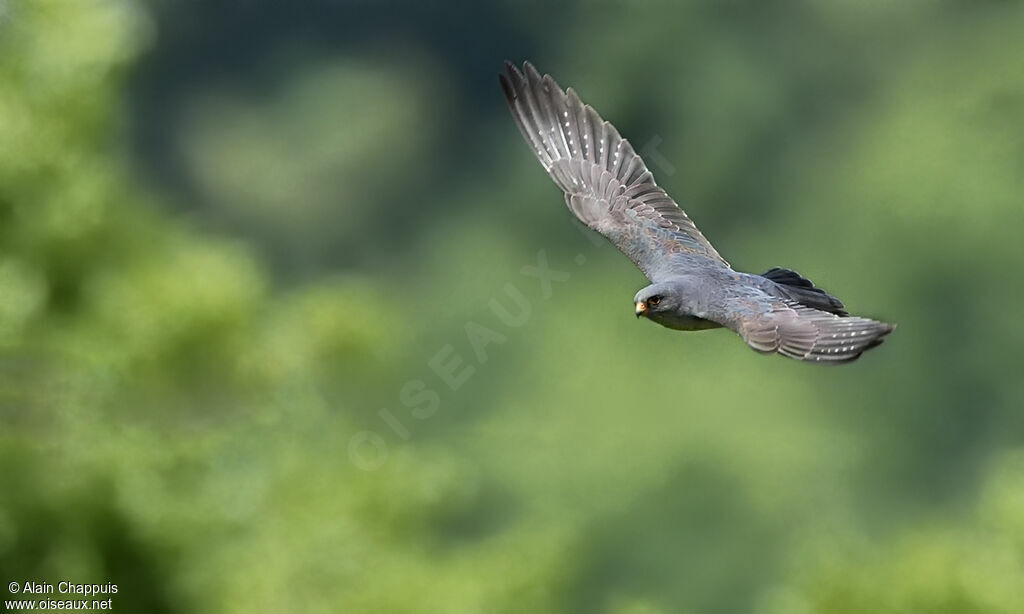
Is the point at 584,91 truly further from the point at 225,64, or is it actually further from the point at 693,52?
the point at 225,64

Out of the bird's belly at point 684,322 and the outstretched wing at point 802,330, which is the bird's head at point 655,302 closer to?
the bird's belly at point 684,322

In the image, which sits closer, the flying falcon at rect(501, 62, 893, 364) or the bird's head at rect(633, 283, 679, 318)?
the flying falcon at rect(501, 62, 893, 364)

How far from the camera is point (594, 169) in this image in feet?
38.2

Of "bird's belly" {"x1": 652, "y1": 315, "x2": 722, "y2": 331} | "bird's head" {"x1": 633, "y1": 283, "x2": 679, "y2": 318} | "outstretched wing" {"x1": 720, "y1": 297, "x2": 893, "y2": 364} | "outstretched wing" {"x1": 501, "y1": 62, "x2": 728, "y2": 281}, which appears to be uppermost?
"outstretched wing" {"x1": 501, "y1": 62, "x2": 728, "y2": 281}

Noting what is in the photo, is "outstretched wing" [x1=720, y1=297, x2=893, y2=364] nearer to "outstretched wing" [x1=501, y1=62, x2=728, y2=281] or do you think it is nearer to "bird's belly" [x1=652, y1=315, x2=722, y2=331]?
"bird's belly" [x1=652, y1=315, x2=722, y2=331]

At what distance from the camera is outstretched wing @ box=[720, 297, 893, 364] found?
8312mm

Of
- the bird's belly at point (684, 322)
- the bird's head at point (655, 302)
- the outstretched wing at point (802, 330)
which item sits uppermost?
the bird's head at point (655, 302)

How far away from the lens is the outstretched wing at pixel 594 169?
1109 cm

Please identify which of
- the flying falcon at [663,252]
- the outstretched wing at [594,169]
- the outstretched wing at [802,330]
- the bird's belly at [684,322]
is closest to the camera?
the outstretched wing at [802,330]

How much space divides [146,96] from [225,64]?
5353 millimetres

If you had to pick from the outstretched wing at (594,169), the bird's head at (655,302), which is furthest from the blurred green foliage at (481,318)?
the bird's head at (655,302)

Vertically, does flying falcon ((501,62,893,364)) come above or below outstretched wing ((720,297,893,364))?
above

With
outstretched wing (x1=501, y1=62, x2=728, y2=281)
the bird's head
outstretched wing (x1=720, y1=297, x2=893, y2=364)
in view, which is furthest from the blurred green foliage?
outstretched wing (x1=720, y1=297, x2=893, y2=364)

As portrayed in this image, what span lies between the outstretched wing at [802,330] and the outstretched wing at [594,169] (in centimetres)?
169
